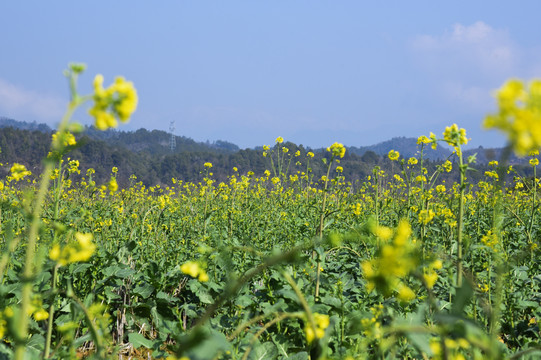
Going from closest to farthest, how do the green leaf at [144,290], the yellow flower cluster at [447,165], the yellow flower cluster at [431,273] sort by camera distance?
the yellow flower cluster at [431,273]
the green leaf at [144,290]
the yellow flower cluster at [447,165]

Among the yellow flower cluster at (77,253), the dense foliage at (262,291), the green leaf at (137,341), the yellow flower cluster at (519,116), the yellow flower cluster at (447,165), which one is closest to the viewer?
the yellow flower cluster at (519,116)

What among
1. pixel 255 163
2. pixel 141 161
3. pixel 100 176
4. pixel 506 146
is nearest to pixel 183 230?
pixel 506 146

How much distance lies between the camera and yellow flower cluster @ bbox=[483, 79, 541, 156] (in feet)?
2.40

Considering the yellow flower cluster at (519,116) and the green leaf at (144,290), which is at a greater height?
the yellow flower cluster at (519,116)

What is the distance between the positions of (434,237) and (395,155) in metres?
1.10

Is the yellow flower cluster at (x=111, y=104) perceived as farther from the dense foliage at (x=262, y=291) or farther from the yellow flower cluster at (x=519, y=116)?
the yellow flower cluster at (x=519, y=116)

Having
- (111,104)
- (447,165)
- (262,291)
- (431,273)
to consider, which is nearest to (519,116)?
(111,104)

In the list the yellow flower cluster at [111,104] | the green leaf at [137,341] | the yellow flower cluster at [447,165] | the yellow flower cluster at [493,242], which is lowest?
the green leaf at [137,341]

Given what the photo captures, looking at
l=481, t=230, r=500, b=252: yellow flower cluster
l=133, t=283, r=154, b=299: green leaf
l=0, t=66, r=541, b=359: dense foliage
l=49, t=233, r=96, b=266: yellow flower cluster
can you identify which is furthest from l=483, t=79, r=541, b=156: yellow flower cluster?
l=133, t=283, r=154, b=299: green leaf

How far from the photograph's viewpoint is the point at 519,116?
749 millimetres

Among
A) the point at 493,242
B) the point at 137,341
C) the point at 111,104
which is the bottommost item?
the point at 137,341

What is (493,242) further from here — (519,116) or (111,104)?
(111,104)

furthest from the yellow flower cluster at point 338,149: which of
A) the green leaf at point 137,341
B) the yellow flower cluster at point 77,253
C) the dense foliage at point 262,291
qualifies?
the yellow flower cluster at point 77,253

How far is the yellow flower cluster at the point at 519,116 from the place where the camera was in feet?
2.40
